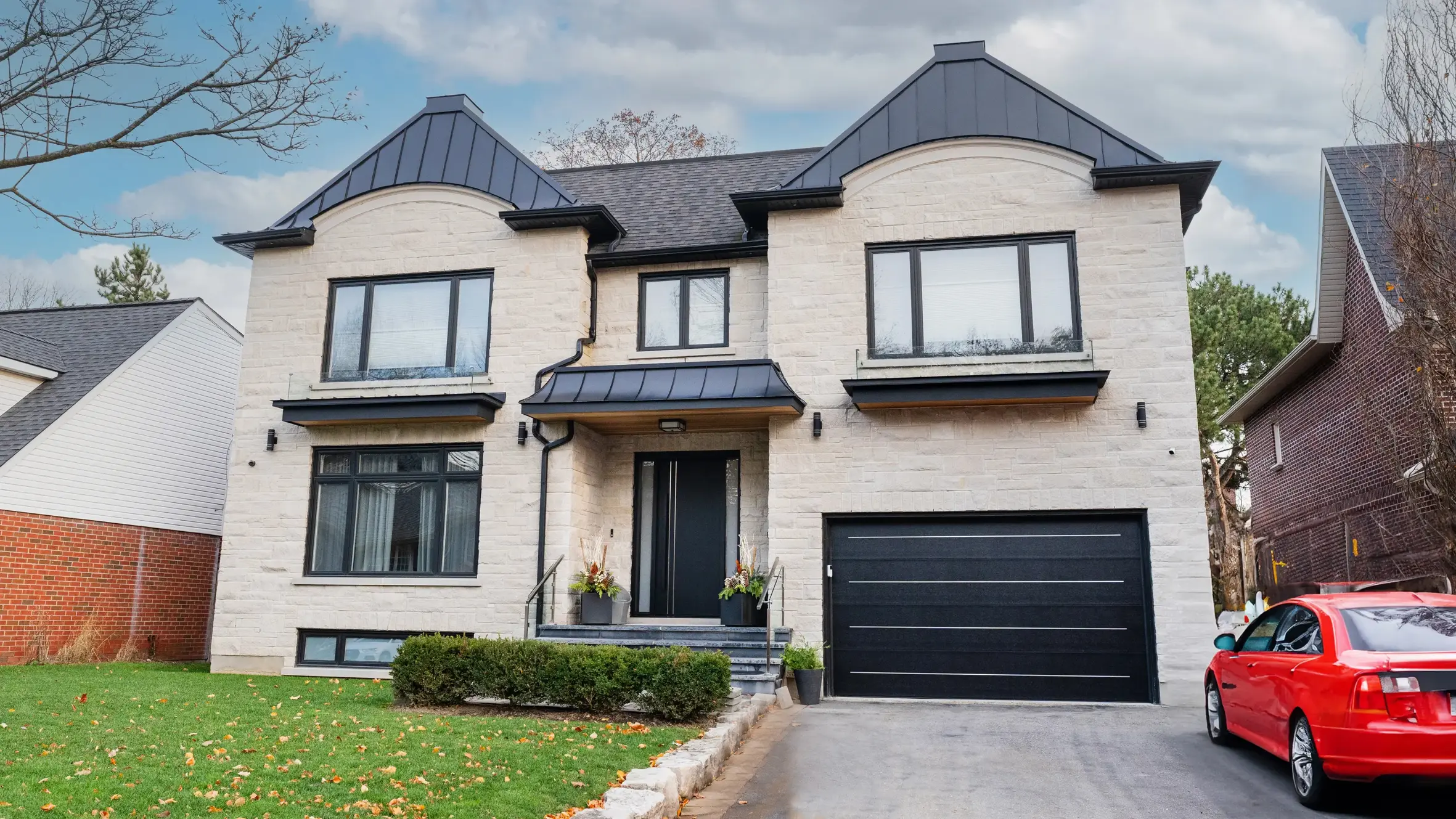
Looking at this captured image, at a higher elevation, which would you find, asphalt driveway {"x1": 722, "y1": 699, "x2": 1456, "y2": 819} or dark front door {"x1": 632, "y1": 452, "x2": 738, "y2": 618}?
dark front door {"x1": 632, "y1": 452, "x2": 738, "y2": 618}

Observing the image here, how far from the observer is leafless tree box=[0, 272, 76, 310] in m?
34.9

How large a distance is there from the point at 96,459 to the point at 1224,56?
61.9 ft

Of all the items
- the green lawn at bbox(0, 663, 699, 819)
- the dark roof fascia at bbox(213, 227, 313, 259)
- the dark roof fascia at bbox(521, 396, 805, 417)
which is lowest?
the green lawn at bbox(0, 663, 699, 819)

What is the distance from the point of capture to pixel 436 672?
9.63 metres

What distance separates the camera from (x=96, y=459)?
634 inches

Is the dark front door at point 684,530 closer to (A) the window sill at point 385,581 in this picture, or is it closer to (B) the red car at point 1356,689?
(A) the window sill at point 385,581

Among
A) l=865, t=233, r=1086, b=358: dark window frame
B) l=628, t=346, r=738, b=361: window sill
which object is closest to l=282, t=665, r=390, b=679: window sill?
l=628, t=346, r=738, b=361: window sill

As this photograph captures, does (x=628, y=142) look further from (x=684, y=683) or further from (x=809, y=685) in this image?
(x=684, y=683)

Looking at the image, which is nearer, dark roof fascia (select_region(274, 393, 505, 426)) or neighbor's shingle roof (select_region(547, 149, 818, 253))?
dark roof fascia (select_region(274, 393, 505, 426))

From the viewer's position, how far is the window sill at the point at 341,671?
1298 centimetres

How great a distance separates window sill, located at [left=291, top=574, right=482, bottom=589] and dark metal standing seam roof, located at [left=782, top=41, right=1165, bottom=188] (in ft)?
21.1

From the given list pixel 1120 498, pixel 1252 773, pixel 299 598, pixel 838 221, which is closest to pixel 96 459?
pixel 299 598

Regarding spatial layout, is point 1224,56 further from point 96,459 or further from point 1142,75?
point 96,459

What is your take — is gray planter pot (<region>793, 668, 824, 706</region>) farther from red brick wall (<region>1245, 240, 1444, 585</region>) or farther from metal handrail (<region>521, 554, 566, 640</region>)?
red brick wall (<region>1245, 240, 1444, 585</region>)
